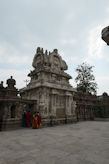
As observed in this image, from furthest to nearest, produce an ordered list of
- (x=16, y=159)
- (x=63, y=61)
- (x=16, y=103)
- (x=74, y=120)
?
(x=63, y=61), (x=74, y=120), (x=16, y=103), (x=16, y=159)

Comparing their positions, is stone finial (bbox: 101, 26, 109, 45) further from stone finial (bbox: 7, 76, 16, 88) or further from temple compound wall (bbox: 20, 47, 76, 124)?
stone finial (bbox: 7, 76, 16, 88)

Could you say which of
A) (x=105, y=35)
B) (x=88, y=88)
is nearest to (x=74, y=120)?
(x=105, y=35)

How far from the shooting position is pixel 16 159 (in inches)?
134

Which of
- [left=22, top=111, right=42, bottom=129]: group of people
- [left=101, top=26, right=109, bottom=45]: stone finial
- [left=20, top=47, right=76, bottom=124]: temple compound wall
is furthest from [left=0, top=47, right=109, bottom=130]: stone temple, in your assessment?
[left=101, top=26, right=109, bottom=45]: stone finial

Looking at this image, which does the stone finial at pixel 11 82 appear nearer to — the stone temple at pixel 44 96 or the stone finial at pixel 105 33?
the stone temple at pixel 44 96

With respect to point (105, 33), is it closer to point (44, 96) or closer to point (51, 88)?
point (44, 96)

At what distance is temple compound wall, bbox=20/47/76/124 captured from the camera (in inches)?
420

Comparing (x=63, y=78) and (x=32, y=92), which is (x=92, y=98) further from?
(x=32, y=92)

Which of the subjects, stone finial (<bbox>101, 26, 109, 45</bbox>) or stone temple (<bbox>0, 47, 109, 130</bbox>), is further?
stone temple (<bbox>0, 47, 109, 130</bbox>)

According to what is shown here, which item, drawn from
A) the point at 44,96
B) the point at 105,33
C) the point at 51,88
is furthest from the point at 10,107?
the point at 105,33

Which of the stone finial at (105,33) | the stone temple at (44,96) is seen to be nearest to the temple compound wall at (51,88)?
the stone temple at (44,96)

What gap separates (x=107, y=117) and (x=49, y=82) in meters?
10.2

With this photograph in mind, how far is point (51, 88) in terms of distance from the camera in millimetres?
11336

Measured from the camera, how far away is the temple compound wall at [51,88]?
35.0 feet
